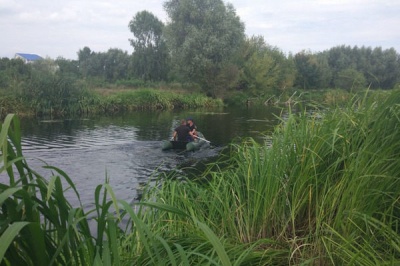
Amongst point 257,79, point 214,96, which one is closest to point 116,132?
point 214,96

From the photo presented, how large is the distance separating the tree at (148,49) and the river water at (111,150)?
77.4 ft

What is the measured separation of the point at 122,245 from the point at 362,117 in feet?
7.83

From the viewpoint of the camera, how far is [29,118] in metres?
24.3

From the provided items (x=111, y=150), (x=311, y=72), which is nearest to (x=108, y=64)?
(x=311, y=72)

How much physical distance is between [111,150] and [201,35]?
24486 mm

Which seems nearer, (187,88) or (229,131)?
(229,131)

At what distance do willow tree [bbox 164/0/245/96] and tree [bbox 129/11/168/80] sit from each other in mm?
7849

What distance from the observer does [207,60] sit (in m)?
36.6

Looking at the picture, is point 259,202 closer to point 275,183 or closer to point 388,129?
point 275,183

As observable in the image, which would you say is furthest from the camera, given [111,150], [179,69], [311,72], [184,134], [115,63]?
[115,63]

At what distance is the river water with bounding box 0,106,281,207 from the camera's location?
32.5ft

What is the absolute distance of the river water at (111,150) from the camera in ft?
32.5

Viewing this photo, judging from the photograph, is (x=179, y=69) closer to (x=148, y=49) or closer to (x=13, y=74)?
(x=148, y=49)

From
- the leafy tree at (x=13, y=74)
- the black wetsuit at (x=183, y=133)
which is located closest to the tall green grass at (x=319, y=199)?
the black wetsuit at (x=183, y=133)
